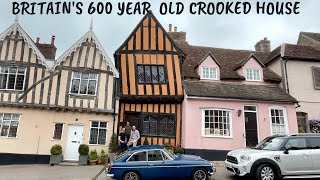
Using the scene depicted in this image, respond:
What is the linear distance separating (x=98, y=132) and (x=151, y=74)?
15.7 feet

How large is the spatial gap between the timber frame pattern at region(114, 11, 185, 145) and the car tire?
6791 mm

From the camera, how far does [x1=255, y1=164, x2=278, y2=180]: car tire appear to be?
28.0 ft

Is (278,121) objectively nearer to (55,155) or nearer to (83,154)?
(83,154)

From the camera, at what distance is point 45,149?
45.3ft

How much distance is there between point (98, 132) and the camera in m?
14.6

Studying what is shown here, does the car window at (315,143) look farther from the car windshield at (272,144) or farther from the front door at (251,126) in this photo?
the front door at (251,126)

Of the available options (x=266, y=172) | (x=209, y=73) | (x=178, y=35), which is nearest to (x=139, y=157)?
(x=266, y=172)

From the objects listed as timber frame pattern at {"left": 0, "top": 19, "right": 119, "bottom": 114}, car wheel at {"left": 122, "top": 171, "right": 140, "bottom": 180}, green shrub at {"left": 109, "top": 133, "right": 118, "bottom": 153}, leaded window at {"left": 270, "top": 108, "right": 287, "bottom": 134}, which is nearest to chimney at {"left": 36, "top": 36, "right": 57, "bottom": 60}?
timber frame pattern at {"left": 0, "top": 19, "right": 119, "bottom": 114}

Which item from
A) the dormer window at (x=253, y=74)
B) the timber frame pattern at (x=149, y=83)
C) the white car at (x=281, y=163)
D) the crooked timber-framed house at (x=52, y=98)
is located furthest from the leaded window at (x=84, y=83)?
the dormer window at (x=253, y=74)

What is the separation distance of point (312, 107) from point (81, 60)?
15236mm

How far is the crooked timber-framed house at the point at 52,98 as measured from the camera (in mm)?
13859

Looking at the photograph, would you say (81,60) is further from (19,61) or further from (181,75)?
(181,75)

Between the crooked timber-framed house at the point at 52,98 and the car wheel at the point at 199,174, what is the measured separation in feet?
22.9

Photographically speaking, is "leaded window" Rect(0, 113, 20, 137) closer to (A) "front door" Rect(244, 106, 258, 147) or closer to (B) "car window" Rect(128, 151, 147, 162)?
(B) "car window" Rect(128, 151, 147, 162)
